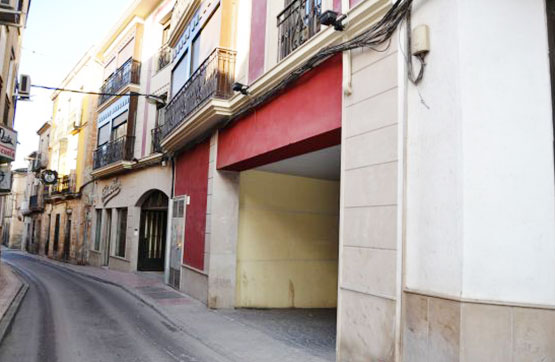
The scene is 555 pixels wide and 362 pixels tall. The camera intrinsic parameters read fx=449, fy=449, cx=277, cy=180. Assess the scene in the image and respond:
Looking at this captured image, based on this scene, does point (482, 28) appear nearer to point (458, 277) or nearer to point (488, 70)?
point (488, 70)

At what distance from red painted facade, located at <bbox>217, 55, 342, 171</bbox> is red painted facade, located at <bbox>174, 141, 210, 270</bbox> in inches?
70.8

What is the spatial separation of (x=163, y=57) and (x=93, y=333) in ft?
39.1

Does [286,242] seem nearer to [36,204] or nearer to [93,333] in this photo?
[93,333]

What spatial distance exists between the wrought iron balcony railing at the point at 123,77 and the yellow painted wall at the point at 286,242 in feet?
34.3

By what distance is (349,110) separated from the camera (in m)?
5.45

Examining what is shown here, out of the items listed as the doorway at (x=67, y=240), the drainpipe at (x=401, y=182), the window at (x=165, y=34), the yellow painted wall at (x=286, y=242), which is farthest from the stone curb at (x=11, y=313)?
the doorway at (x=67, y=240)

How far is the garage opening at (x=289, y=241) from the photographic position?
985 cm

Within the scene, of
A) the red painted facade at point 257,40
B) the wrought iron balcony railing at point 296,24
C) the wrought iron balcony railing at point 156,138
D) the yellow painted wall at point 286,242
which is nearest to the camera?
the wrought iron balcony railing at point 296,24

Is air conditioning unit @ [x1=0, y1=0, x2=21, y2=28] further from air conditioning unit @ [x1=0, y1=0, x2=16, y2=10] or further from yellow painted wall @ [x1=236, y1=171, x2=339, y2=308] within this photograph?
yellow painted wall @ [x1=236, y1=171, x2=339, y2=308]

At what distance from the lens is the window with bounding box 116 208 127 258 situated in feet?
59.6

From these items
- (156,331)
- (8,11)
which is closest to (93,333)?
(156,331)

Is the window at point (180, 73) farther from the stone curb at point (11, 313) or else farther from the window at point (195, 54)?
the stone curb at point (11, 313)

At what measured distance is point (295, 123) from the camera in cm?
676

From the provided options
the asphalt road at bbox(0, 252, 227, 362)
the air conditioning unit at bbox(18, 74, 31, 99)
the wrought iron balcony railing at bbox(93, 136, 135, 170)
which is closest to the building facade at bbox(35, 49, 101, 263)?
the wrought iron balcony railing at bbox(93, 136, 135, 170)
